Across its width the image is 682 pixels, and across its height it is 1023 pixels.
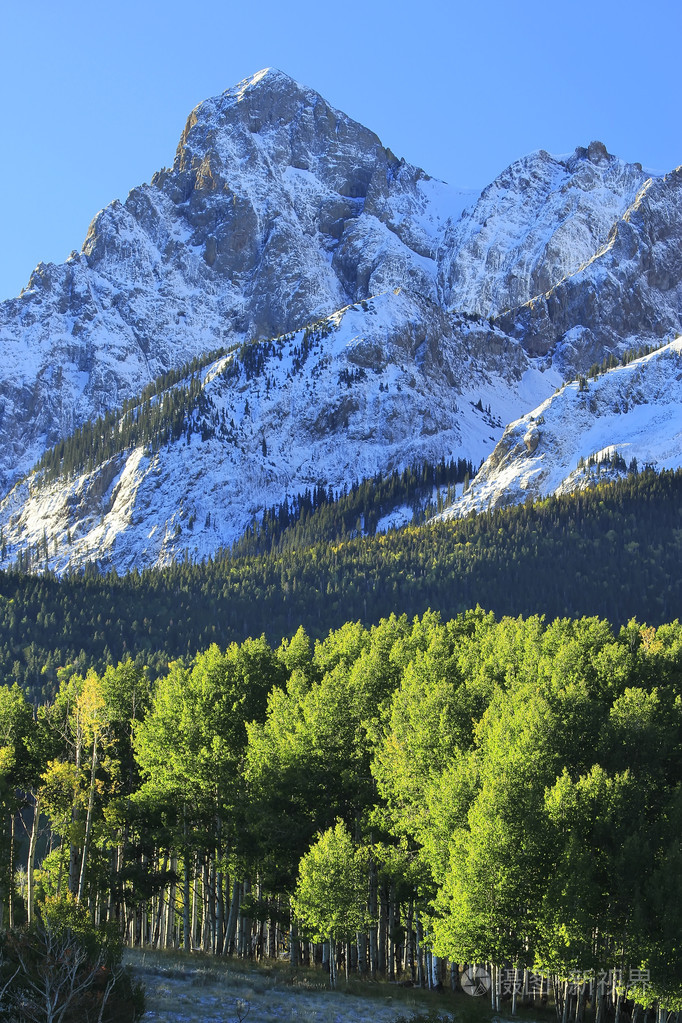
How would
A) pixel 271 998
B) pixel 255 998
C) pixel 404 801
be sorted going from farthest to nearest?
pixel 404 801
pixel 271 998
pixel 255 998

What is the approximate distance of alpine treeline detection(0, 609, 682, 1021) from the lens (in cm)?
4112

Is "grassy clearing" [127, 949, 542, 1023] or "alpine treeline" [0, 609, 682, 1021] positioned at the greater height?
"alpine treeline" [0, 609, 682, 1021]

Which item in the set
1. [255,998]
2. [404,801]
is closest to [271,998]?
[255,998]

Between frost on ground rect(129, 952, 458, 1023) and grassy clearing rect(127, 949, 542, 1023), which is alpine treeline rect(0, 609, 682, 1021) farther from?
frost on ground rect(129, 952, 458, 1023)

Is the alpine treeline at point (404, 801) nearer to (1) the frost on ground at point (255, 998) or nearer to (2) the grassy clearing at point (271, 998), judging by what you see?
(2) the grassy clearing at point (271, 998)

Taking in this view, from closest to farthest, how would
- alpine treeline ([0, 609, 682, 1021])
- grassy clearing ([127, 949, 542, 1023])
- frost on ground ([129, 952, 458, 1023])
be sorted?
frost on ground ([129, 952, 458, 1023]) < grassy clearing ([127, 949, 542, 1023]) < alpine treeline ([0, 609, 682, 1021])

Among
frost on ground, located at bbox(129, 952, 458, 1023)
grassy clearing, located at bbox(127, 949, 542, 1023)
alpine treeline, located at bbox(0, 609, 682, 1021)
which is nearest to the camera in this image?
frost on ground, located at bbox(129, 952, 458, 1023)

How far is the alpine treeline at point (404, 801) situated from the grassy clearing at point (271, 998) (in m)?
2.10

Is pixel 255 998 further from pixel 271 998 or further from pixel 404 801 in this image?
pixel 404 801

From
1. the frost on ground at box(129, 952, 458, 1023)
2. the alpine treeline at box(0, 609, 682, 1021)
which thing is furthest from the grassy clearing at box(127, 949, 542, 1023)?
the alpine treeline at box(0, 609, 682, 1021)

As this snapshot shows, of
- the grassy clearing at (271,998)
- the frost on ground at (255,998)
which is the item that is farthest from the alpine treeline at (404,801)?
the frost on ground at (255,998)

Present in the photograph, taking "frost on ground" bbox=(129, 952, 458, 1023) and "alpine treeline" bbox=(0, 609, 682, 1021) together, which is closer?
"frost on ground" bbox=(129, 952, 458, 1023)

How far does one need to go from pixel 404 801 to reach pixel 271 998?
1129cm

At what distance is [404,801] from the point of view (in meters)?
49.6
